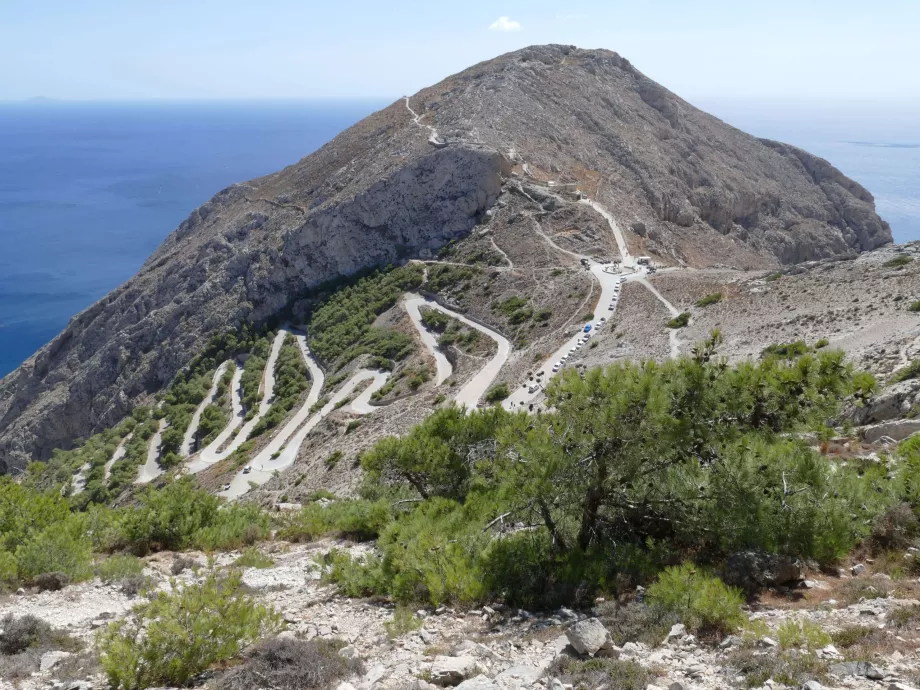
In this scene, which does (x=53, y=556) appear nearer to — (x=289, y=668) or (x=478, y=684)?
(x=289, y=668)

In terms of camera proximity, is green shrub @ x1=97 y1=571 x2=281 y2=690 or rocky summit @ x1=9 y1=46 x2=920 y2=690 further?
rocky summit @ x1=9 y1=46 x2=920 y2=690

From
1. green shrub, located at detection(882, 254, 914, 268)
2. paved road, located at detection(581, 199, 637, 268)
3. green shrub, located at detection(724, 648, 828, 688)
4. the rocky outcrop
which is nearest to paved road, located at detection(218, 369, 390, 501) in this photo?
the rocky outcrop

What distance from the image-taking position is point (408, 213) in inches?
2463

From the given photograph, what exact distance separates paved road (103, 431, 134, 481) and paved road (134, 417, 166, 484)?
2.35 m

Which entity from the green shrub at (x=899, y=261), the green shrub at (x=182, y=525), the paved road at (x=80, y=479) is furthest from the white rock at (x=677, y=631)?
the paved road at (x=80, y=479)

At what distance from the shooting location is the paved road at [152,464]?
140ft

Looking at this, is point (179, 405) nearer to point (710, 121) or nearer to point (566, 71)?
point (566, 71)

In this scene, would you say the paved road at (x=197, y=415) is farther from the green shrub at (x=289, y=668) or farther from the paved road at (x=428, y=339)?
the green shrub at (x=289, y=668)

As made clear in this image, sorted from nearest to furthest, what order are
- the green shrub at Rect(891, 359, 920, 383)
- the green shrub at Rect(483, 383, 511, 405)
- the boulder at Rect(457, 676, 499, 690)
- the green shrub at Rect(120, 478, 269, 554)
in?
the boulder at Rect(457, 676, 499, 690) < the green shrub at Rect(120, 478, 269, 554) < the green shrub at Rect(891, 359, 920, 383) < the green shrub at Rect(483, 383, 511, 405)

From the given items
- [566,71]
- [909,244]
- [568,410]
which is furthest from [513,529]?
[566,71]

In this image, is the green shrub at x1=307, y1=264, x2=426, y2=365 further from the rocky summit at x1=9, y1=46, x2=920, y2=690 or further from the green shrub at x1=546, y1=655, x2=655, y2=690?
the green shrub at x1=546, y1=655, x2=655, y2=690

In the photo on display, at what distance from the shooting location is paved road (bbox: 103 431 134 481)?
45.7 metres

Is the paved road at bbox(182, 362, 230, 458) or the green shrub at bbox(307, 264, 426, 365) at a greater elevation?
the green shrub at bbox(307, 264, 426, 365)

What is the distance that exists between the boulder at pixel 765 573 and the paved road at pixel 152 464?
42.2 m
